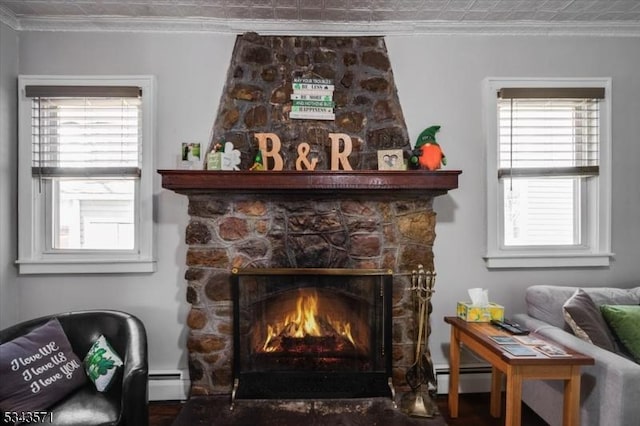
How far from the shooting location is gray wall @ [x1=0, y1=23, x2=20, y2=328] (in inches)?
96.3

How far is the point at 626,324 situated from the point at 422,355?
1.12 metres

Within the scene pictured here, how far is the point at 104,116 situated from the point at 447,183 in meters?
2.39

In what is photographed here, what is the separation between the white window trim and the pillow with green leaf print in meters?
2.43

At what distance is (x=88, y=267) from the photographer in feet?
8.36

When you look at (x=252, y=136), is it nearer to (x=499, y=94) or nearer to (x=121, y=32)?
(x=121, y=32)

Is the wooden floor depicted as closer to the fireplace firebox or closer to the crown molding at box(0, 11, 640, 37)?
the fireplace firebox

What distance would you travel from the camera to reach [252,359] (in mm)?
2398

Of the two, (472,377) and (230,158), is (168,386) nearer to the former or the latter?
→ (230,158)

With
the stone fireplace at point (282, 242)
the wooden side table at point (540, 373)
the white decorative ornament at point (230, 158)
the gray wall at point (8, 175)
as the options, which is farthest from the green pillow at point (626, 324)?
the gray wall at point (8, 175)

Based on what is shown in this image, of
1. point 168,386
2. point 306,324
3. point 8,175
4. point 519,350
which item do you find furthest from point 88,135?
Answer: point 519,350

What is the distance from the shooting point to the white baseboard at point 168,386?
254cm

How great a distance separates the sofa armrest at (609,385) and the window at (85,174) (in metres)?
2.63

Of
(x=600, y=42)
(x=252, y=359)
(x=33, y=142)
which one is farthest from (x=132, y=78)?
(x=600, y=42)

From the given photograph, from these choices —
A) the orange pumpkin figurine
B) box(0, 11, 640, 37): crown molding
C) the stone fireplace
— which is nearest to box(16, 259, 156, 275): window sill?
the stone fireplace
